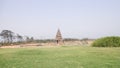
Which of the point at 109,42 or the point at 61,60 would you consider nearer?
the point at 61,60

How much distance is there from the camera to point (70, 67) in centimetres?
907

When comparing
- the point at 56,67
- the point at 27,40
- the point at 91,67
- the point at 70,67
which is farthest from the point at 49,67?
the point at 27,40

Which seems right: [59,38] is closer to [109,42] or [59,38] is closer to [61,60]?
[109,42]

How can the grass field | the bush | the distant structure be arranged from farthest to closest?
1. the distant structure
2. the bush
3. the grass field

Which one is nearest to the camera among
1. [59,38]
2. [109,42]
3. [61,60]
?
[61,60]

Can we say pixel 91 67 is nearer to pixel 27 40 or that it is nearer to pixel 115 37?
pixel 115 37

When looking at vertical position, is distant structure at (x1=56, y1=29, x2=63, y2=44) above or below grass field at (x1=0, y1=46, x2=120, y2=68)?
above

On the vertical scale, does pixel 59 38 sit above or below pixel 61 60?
above

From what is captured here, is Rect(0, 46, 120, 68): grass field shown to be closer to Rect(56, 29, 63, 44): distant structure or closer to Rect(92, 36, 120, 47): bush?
Rect(92, 36, 120, 47): bush

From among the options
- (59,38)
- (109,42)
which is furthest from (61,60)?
(59,38)

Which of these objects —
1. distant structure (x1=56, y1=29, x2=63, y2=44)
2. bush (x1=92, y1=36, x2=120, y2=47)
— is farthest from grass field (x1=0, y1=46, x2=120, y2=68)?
distant structure (x1=56, y1=29, x2=63, y2=44)

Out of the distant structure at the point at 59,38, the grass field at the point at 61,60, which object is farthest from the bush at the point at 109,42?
the distant structure at the point at 59,38

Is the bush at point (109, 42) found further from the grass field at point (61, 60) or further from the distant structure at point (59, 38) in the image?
the distant structure at point (59, 38)

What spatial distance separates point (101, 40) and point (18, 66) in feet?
51.8
